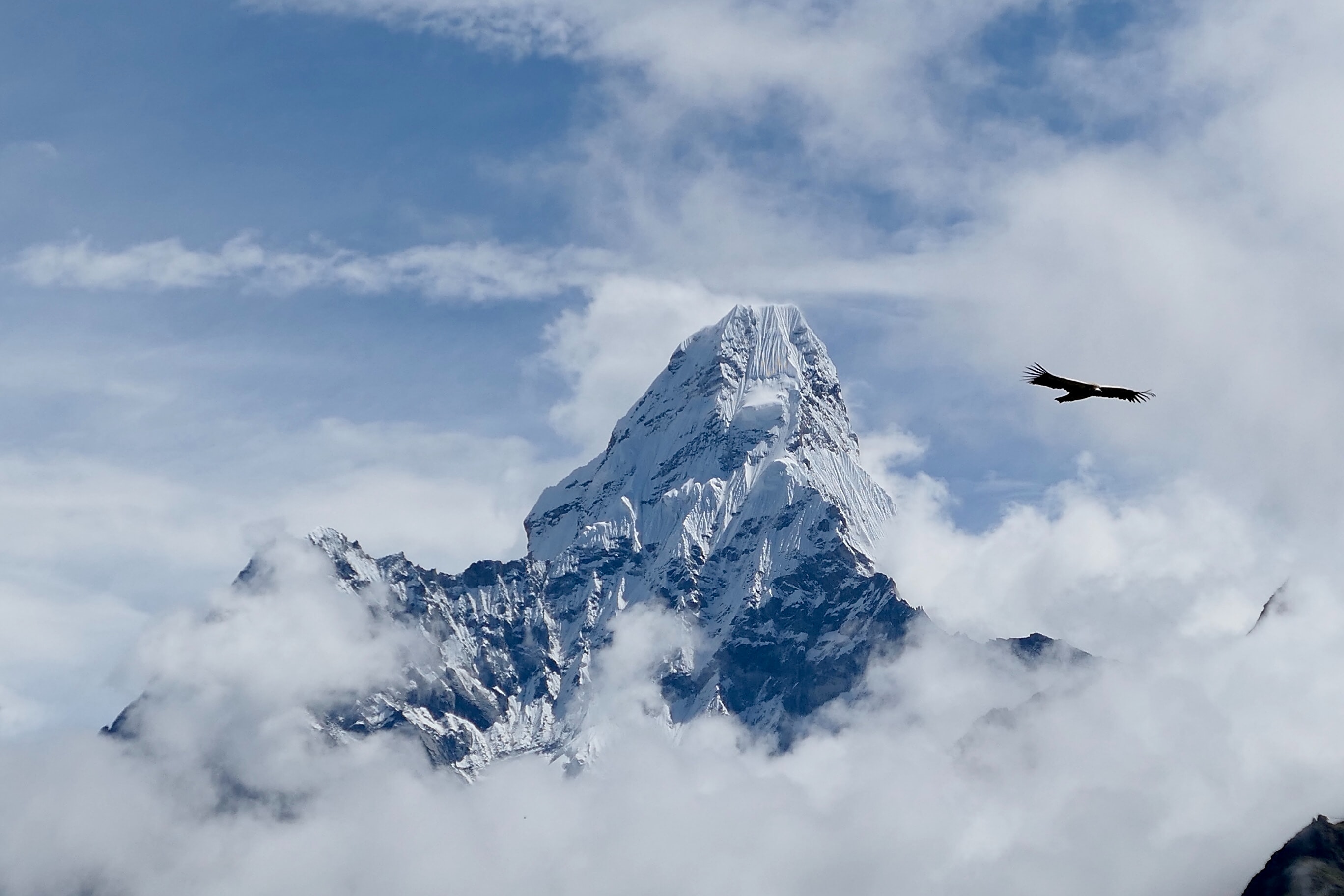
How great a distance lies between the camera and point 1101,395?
10831 cm
